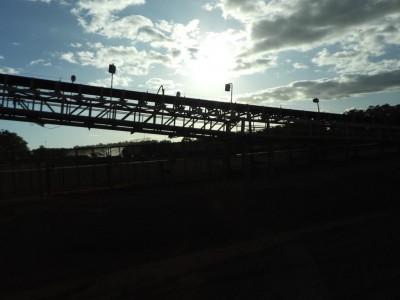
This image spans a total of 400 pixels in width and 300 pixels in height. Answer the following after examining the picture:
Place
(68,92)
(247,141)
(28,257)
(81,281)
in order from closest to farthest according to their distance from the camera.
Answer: (81,281) → (28,257) → (68,92) → (247,141)

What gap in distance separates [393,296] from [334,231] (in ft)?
18.9

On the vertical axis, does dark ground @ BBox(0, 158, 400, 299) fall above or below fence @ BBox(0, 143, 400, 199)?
below

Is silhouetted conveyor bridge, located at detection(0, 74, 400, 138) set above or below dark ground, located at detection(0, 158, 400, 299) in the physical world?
above

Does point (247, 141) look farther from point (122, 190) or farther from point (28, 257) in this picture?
point (28, 257)

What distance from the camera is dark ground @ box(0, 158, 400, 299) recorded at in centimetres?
770

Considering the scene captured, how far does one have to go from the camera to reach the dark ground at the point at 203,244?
7.70 m

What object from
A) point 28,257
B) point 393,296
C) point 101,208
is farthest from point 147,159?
point 393,296

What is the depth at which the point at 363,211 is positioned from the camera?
1678 centimetres

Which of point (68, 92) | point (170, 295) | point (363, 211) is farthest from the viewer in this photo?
point (68, 92)

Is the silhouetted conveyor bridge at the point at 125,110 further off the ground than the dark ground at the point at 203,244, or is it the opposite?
the silhouetted conveyor bridge at the point at 125,110

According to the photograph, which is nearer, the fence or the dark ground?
the dark ground

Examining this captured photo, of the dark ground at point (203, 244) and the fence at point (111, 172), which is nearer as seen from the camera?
the dark ground at point (203, 244)

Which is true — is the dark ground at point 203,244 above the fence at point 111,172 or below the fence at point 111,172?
below

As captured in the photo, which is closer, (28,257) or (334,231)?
(28,257)
